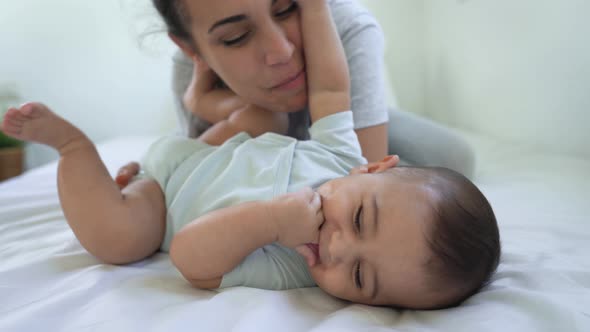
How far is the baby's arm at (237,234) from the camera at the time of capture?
2.35ft

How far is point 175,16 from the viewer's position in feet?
3.34

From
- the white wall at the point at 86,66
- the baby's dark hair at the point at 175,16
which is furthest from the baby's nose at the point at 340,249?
the white wall at the point at 86,66

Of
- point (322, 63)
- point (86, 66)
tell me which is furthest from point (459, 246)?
point (86, 66)

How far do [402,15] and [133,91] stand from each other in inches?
67.7

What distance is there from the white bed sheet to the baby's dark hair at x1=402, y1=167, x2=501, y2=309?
3cm

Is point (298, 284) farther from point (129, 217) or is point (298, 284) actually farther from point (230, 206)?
point (129, 217)

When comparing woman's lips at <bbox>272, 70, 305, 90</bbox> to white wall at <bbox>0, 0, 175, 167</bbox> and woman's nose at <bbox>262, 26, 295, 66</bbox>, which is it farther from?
white wall at <bbox>0, 0, 175, 167</bbox>

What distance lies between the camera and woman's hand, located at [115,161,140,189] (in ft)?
3.38

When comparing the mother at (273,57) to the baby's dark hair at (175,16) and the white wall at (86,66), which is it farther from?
the white wall at (86,66)

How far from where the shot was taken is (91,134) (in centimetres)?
283

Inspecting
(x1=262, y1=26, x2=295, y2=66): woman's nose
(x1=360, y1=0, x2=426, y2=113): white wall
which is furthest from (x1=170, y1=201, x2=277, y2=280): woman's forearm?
(x1=360, y1=0, x2=426, y2=113): white wall

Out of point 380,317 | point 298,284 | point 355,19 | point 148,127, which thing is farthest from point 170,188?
point 148,127

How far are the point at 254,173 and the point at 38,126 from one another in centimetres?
41

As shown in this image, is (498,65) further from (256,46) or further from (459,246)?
(459,246)
